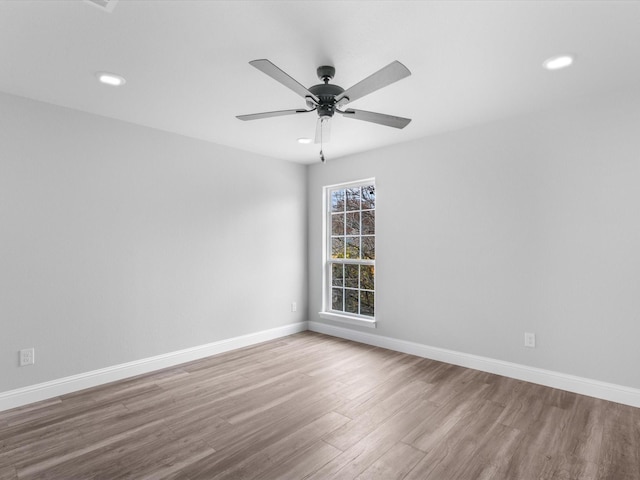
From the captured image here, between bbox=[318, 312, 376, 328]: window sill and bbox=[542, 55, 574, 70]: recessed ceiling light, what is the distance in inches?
121

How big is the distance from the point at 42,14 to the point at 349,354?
12.3 ft

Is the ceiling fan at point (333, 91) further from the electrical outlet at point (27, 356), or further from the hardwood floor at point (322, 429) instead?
the electrical outlet at point (27, 356)

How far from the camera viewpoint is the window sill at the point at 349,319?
429 centimetres

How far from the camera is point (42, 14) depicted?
177 centimetres

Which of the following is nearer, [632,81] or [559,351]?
[632,81]

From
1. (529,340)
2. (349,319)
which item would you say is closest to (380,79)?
(529,340)

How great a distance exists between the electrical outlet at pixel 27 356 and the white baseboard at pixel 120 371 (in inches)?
7.8

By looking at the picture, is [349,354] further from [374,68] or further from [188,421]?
[374,68]

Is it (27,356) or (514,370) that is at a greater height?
(27,356)

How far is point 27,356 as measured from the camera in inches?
107

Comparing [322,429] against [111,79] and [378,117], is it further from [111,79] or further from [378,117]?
[111,79]

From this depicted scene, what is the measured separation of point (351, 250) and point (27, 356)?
11.5ft

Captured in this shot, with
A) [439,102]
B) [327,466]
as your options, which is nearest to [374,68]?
[439,102]

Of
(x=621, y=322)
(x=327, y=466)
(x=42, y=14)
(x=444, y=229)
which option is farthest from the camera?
(x=444, y=229)
